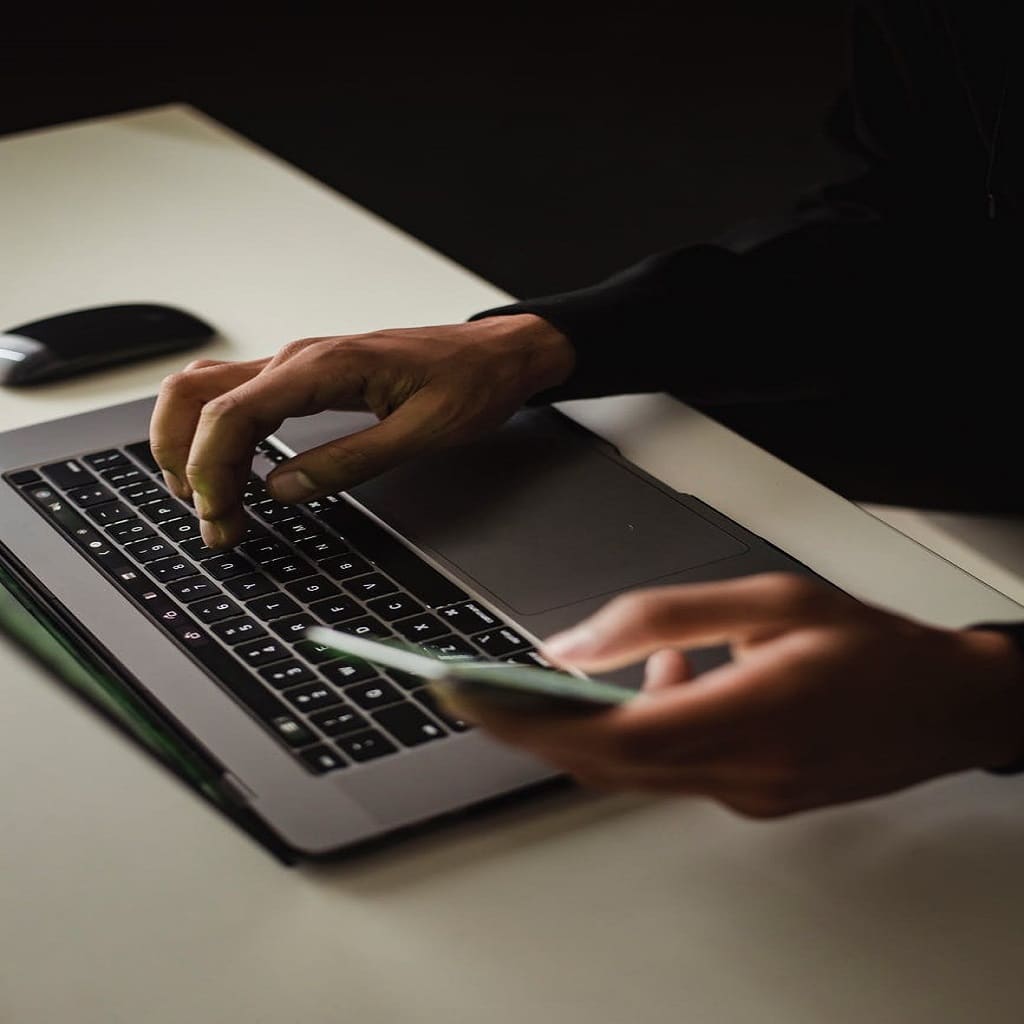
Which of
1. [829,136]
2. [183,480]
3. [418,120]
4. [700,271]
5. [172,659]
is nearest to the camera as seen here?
[172,659]

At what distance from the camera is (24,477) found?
910mm

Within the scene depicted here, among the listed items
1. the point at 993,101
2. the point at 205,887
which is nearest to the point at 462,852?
the point at 205,887

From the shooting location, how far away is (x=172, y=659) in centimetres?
73

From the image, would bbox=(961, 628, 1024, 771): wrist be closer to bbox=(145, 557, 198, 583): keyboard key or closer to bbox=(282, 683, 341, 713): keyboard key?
bbox=(282, 683, 341, 713): keyboard key

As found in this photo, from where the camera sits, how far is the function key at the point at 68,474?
0.90 metres

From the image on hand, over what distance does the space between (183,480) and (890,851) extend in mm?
430

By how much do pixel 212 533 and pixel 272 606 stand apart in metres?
0.07

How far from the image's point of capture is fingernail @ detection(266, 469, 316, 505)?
85cm

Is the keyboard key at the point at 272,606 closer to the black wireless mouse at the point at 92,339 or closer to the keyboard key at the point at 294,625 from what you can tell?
the keyboard key at the point at 294,625

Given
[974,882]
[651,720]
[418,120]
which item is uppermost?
[651,720]

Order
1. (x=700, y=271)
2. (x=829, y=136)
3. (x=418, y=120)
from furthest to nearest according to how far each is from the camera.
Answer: (x=418, y=120) < (x=829, y=136) < (x=700, y=271)

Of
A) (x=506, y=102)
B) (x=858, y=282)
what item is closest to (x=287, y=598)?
(x=858, y=282)

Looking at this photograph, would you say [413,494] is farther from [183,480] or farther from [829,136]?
[829,136]

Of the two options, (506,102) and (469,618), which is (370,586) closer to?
(469,618)
